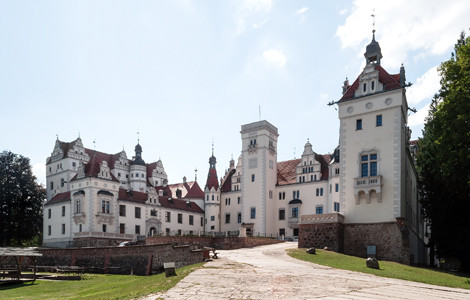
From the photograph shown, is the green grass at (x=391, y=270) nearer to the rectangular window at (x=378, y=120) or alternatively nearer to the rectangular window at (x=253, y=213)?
the rectangular window at (x=378, y=120)

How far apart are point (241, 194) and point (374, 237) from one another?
95.2 feet

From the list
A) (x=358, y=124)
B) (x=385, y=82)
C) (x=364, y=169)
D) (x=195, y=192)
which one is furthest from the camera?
(x=195, y=192)

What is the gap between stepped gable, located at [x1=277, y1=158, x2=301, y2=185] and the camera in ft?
201

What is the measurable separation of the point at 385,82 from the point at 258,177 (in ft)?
88.8

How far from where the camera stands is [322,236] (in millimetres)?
34156

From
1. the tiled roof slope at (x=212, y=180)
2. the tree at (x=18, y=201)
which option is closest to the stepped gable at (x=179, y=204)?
the tiled roof slope at (x=212, y=180)

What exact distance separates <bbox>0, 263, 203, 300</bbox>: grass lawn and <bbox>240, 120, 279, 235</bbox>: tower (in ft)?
106

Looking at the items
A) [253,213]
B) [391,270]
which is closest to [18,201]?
[253,213]

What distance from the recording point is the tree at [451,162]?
1034 inches

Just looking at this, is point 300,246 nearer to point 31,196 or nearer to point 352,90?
point 352,90

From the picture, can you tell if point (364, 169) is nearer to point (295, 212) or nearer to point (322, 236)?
point (322, 236)

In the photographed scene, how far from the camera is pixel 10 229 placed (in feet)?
192

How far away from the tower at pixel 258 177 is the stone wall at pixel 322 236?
23.1 m

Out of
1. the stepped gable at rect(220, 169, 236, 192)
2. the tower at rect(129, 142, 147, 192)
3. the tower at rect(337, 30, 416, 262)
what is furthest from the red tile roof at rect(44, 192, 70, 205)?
the tower at rect(337, 30, 416, 262)
